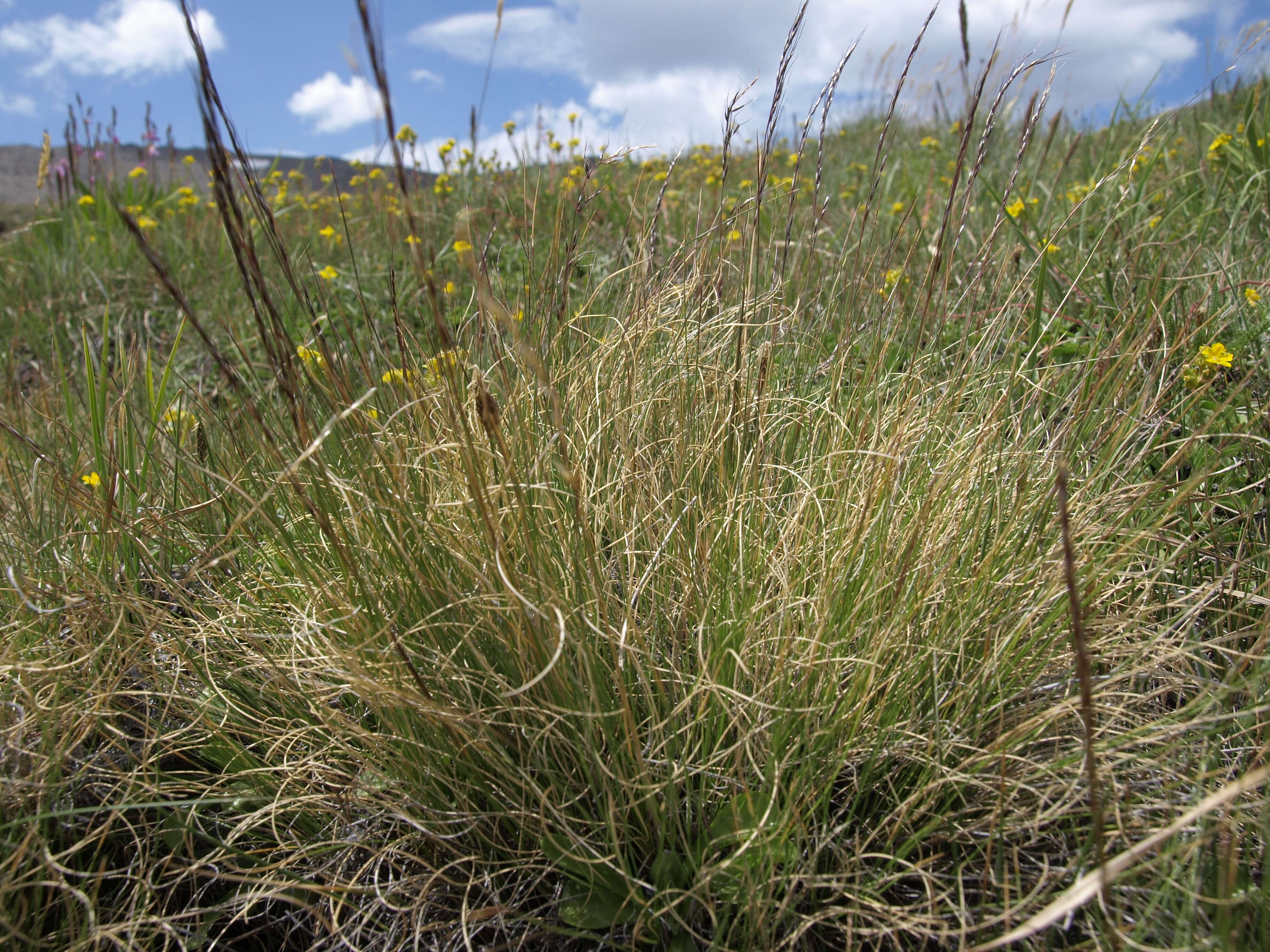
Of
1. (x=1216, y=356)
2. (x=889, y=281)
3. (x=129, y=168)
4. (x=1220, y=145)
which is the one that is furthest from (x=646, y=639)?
(x=129, y=168)

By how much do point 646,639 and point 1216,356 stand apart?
1300 mm

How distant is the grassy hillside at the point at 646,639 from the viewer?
100 cm

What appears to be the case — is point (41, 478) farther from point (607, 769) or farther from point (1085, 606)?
point (1085, 606)

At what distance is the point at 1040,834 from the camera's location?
3.28 ft

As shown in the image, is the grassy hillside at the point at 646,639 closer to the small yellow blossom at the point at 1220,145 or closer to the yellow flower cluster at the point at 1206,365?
the yellow flower cluster at the point at 1206,365

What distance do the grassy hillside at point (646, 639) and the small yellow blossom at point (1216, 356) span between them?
0.04 ft

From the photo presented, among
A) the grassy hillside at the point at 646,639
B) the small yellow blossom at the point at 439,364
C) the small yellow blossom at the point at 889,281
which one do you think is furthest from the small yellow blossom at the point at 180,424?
the small yellow blossom at the point at 889,281

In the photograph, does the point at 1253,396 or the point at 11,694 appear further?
the point at 1253,396

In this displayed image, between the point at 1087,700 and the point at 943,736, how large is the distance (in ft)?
1.52

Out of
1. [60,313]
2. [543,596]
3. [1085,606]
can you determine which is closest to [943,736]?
[1085,606]

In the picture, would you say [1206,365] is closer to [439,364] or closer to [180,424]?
[439,364]

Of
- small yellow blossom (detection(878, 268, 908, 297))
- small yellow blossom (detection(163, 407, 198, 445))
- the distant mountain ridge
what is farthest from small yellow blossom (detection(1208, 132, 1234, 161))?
the distant mountain ridge

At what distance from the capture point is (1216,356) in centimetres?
156

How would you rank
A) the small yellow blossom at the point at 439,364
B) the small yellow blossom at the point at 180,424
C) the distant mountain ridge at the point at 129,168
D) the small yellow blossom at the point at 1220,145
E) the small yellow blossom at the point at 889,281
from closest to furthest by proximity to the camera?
the small yellow blossom at the point at 439,364, the small yellow blossom at the point at 180,424, the small yellow blossom at the point at 889,281, the small yellow blossom at the point at 1220,145, the distant mountain ridge at the point at 129,168
